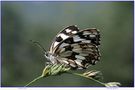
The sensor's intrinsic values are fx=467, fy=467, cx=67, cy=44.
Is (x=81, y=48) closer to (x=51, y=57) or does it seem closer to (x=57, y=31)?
(x=51, y=57)

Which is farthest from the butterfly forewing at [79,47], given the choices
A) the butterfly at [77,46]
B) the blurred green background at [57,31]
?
the blurred green background at [57,31]

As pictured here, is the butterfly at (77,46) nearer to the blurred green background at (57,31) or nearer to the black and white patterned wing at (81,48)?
the black and white patterned wing at (81,48)

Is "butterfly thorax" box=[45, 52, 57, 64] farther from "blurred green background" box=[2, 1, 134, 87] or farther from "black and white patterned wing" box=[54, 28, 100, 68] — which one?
"blurred green background" box=[2, 1, 134, 87]

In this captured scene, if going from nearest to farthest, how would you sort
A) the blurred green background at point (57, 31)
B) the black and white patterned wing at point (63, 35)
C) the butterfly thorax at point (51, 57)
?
the butterfly thorax at point (51, 57), the black and white patterned wing at point (63, 35), the blurred green background at point (57, 31)

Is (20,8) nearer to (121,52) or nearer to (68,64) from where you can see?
(121,52)

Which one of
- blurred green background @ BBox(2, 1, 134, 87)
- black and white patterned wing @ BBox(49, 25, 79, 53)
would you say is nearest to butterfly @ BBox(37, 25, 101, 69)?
black and white patterned wing @ BBox(49, 25, 79, 53)

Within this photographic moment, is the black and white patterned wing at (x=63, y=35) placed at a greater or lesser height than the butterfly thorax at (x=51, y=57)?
greater

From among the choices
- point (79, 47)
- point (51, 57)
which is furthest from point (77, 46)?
point (51, 57)
